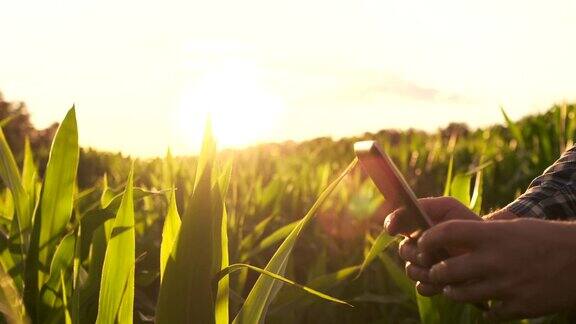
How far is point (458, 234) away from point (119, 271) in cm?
60

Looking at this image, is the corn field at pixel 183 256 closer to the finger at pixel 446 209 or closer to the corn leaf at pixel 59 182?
the corn leaf at pixel 59 182

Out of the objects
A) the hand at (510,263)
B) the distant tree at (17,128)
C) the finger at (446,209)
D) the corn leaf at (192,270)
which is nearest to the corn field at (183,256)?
the corn leaf at (192,270)

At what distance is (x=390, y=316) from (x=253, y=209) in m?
1.06

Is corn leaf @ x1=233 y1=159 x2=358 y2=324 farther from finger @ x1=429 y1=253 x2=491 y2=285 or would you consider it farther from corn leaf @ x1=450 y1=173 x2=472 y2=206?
corn leaf @ x1=450 y1=173 x2=472 y2=206

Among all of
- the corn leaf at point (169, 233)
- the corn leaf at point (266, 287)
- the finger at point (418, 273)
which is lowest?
the finger at point (418, 273)

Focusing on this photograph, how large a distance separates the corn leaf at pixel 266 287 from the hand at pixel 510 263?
0.66 feet

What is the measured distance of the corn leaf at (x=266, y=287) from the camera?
134 cm

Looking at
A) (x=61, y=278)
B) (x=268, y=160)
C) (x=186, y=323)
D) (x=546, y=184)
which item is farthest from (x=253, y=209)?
(x=268, y=160)

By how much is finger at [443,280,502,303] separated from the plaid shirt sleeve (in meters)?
0.70

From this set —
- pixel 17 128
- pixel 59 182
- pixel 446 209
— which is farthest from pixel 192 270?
pixel 17 128

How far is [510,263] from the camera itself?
4.27 ft

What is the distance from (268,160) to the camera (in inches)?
277

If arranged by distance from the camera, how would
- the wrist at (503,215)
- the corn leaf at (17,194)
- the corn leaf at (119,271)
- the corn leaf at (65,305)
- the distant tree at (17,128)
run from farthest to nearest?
the distant tree at (17,128) → the wrist at (503,215) → the corn leaf at (17,194) → the corn leaf at (65,305) → the corn leaf at (119,271)

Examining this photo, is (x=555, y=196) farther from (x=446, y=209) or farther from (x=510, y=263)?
(x=510, y=263)
